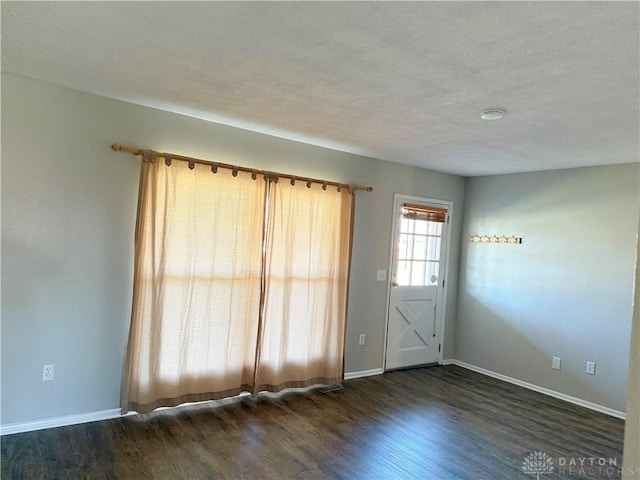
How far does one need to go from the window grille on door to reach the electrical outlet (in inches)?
136

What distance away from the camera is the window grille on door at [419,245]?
4.91 meters

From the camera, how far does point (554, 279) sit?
14.7 ft

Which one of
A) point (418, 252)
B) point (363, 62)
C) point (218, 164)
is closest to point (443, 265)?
point (418, 252)

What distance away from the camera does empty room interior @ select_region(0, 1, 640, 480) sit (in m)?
2.01

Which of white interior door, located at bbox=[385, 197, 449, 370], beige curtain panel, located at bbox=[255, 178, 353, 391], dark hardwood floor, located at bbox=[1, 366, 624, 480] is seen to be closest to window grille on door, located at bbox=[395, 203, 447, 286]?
white interior door, located at bbox=[385, 197, 449, 370]

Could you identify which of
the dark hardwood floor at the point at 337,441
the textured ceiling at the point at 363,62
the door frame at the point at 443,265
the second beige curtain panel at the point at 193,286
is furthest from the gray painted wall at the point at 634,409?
the door frame at the point at 443,265

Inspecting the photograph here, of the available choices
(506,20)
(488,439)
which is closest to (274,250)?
(488,439)

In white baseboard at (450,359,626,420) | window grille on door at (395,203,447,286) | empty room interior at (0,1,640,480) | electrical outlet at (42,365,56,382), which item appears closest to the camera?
empty room interior at (0,1,640,480)

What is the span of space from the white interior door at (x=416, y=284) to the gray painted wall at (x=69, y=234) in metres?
2.41

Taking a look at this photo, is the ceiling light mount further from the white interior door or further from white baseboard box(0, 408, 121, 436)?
white baseboard box(0, 408, 121, 436)

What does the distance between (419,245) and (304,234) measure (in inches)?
70.3

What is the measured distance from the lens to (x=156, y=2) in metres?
1.71

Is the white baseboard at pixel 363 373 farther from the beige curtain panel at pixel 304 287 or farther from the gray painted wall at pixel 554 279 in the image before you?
the gray painted wall at pixel 554 279

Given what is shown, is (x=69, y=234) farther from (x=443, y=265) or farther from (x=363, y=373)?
(x=443, y=265)
